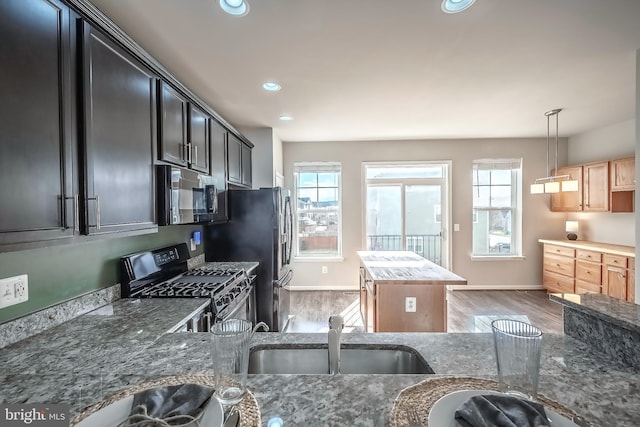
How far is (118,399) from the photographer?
70 cm

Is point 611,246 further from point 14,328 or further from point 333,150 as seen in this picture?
point 14,328

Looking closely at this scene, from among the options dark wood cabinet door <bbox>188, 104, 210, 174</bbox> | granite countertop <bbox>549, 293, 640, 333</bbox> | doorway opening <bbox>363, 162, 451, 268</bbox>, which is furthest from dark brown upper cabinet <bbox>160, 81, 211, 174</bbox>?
doorway opening <bbox>363, 162, 451, 268</bbox>

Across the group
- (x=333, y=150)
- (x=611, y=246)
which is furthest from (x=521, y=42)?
(x=611, y=246)

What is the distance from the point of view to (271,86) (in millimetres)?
2881

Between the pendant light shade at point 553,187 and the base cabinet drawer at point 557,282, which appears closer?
the pendant light shade at point 553,187

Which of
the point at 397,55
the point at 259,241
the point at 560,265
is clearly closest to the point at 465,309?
the point at 560,265

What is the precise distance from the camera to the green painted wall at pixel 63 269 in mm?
1358

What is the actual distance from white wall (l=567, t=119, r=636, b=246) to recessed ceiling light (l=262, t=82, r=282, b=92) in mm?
4536

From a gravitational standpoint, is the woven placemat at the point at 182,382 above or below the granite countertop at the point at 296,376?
above

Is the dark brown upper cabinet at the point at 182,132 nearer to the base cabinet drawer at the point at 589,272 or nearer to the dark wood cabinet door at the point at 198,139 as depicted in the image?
the dark wood cabinet door at the point at 198,139

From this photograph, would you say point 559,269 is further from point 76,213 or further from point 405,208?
point 76,213

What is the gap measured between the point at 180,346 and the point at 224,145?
7.70 ft

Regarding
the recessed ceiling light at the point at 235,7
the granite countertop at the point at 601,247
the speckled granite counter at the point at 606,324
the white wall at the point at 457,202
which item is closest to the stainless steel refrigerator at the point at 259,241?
Result: the recessed ceiling light at the point at 235,7

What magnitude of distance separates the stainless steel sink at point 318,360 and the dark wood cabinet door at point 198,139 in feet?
5.37
